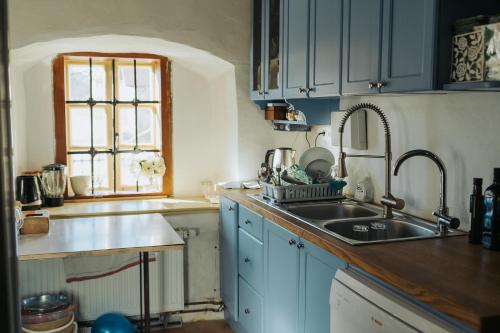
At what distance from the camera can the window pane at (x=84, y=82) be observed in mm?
3990

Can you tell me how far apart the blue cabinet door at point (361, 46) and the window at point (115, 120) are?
191 centimetres

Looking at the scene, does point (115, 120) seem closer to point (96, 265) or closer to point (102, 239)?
point (96, 265)

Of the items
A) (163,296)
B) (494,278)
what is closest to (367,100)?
(494,278)

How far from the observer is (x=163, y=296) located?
3658 mm

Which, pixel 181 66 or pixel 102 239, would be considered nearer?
pixel 102 239

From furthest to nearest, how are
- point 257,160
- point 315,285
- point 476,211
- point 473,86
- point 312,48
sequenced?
point 257,160 → point 312,48 → point 315,285 → point 476,211 → point 473,86

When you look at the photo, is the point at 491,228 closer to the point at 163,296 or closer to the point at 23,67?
the point at 163,296

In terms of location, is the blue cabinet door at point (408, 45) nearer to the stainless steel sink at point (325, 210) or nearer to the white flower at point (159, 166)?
the stainless steel sink at point (325, 210)

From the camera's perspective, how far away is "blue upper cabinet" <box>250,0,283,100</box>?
340 cm

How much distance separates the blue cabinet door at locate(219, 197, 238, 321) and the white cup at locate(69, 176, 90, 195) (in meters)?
Answer: 1.06

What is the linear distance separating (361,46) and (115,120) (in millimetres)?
2275

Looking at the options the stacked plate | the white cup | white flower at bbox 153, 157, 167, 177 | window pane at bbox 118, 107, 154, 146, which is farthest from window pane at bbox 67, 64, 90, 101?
the stacked plate

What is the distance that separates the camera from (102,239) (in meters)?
2.76

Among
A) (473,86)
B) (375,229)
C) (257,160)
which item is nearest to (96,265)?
(257,160)
